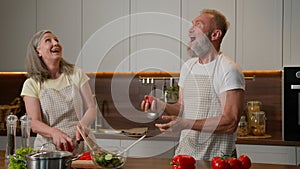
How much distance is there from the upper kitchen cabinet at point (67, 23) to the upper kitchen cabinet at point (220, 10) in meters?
0.89

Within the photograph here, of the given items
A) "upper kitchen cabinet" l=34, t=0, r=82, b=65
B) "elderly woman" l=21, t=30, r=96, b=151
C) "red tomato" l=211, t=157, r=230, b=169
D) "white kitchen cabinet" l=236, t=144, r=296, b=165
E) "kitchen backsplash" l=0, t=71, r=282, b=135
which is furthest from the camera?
"upper kitchen cabinet" l=34, t=0, r=82, b=65

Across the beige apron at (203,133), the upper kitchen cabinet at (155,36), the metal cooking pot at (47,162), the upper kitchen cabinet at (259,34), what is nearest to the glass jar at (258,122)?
the upper kitchen cabinet at (259,34)

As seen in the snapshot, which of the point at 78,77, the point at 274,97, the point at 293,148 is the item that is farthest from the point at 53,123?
the point at 274,97

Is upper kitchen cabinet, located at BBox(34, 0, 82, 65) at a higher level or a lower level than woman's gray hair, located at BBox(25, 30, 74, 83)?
higher

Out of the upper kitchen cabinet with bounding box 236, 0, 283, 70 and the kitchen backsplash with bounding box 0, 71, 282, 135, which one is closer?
the upper kitchen cabinet with bounding box 236, 0, 283, 70

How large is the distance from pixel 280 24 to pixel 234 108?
149 cm

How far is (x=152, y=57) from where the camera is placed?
4207mm

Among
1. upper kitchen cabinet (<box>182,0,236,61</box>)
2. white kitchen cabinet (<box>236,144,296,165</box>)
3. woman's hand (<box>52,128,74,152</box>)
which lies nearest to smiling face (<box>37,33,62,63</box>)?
woman's hand (<box>52,128,74,152</box>)

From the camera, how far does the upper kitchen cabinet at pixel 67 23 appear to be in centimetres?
436

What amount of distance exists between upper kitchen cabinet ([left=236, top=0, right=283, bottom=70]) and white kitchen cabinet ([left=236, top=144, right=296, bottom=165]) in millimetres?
599

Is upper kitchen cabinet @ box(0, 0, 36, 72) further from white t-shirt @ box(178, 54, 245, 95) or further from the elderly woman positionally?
white t-shirt @ box(178, 54, 245, 95)

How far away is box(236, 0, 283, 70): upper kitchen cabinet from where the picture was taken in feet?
12.7

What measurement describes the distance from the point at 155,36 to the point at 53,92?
130 centimetres

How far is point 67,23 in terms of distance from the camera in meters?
4.38
